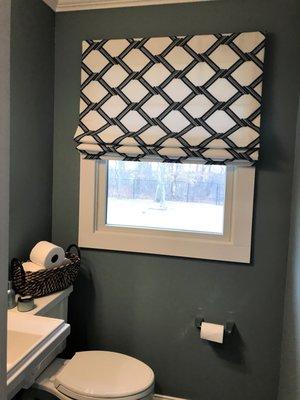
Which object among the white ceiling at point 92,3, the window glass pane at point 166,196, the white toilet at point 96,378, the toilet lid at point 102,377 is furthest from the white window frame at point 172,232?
the white ceiling at point 92,3

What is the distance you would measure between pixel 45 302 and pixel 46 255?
238 mm

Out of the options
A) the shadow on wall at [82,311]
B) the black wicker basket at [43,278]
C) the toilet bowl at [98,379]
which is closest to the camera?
the toilet bowl at [98,379]

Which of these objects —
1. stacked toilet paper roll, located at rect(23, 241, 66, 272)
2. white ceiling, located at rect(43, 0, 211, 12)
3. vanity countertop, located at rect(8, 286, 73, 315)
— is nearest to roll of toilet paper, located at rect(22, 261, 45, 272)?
stacked toilet paper roll, located at rect(23, 241, 66, 272)

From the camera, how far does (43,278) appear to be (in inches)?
73.9

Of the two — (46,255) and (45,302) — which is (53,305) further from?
(46,255)

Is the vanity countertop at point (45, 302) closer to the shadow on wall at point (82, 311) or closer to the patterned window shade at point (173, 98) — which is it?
the shadow on wall at point (82, 311)

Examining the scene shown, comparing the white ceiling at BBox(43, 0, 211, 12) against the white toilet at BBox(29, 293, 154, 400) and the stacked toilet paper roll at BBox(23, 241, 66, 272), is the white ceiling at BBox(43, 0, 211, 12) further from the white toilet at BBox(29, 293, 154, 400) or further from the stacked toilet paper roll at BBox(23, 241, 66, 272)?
the white toilet at BBox(29, 293, 154, 400)

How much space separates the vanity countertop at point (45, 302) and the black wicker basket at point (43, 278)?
22 mm

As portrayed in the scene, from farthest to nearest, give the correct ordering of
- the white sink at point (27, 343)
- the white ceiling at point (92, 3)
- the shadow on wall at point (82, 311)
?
the shadow on wall at point (82, 311) → the white ceiling at point (92, 3) → the white sink at point (27, 343)

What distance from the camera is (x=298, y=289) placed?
5.54 feet

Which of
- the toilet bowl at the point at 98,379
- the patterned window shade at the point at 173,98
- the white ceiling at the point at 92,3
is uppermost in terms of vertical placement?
the white ceiling at the point at 92,3

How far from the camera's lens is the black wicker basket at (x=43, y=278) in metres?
1.80

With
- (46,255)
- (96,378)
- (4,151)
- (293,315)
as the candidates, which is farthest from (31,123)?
(293,315)

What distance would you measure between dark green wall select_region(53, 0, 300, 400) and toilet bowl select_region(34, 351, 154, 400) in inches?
14.3
